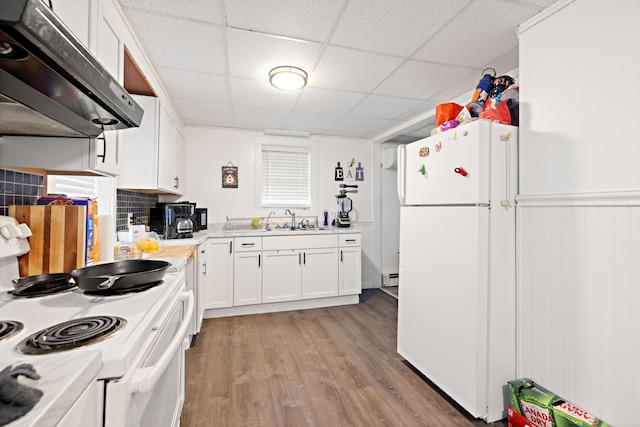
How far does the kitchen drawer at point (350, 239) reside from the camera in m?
3.45

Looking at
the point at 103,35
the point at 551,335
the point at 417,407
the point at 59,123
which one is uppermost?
the point at 103,35

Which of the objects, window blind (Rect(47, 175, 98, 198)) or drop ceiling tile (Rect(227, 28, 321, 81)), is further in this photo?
drop ceiling tile (Rect(227, 28, 321, 81))

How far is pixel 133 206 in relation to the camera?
8.81 ft

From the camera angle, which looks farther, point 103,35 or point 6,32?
point 103,35

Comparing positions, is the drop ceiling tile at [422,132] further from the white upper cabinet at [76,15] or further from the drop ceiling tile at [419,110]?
the white upper cabinet at [76,15]

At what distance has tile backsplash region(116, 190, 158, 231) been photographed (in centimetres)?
236

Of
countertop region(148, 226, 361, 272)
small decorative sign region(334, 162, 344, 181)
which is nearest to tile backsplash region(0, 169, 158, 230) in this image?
countertop region(148, 226, 361, 272)

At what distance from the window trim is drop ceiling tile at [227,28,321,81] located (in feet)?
5.06

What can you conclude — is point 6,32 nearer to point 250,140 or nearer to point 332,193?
point 250,140

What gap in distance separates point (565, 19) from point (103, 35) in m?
2.27

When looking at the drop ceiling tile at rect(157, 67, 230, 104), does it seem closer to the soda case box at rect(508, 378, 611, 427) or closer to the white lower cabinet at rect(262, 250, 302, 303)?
the white lower cabinet at rect(262, 250, 302, 303)

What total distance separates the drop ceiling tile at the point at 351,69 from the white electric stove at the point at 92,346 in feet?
5.87

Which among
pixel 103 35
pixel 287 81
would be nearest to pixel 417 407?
pixel 287 81

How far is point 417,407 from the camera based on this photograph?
1642 millimetres
